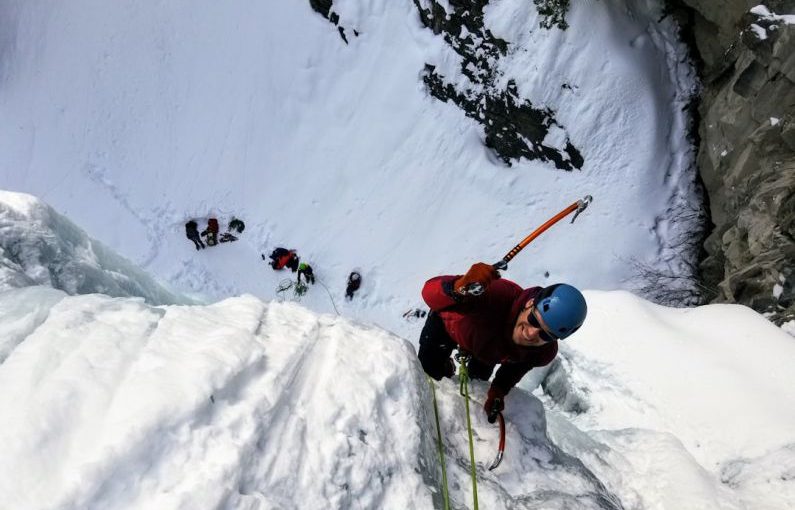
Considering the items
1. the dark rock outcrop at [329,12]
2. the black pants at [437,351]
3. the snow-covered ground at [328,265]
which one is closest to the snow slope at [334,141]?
the snow-covered ground at [328,265]

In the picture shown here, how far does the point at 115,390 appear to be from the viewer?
2.24 metres

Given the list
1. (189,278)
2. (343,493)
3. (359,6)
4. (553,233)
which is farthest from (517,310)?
(359,6)

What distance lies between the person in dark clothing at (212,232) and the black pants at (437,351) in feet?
27.4

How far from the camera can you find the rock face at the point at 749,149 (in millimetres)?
6246

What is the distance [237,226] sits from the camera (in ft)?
36.2

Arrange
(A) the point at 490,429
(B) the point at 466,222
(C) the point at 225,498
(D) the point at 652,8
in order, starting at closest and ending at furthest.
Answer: (C) the point at 225,498, (A) the point at 490,429, (D) the point at 652,8, (B) the point at 466,222

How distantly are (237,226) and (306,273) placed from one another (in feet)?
6.92

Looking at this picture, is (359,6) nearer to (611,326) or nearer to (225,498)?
(611,326)

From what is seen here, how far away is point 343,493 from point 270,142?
10.4 metres

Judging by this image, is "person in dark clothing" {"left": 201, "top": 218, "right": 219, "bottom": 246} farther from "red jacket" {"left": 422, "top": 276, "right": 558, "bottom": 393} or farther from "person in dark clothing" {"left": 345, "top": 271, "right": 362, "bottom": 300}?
"red jacket" {"left": 422, "top": 276, "right": 558, "bottom": 393}

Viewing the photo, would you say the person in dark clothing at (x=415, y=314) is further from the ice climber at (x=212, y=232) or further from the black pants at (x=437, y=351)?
the black pants at (x=437, y=351)

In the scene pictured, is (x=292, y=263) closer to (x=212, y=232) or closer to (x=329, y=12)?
(x=212, y=232)

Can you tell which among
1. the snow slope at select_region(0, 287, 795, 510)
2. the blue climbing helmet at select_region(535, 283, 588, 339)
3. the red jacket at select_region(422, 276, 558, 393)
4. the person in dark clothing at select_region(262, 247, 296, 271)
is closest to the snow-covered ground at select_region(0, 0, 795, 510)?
the snow slope at select_region(0, 287, 795, 510)

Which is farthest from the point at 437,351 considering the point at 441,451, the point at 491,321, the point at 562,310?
the point at 562,310
